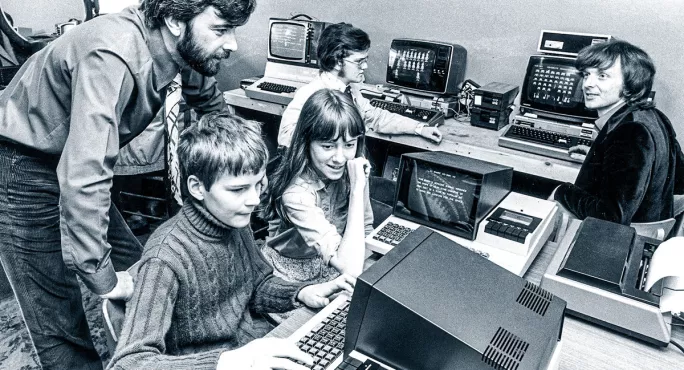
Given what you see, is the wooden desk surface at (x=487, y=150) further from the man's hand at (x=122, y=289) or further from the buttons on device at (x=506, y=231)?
the man's hand at (x=122, y=289)

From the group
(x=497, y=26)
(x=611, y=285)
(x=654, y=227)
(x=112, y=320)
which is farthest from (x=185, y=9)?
(x=497, y=26)

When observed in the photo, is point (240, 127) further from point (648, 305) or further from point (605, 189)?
point (605, 189)

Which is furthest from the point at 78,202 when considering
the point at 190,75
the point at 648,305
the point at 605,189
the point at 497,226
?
the point at 605,189

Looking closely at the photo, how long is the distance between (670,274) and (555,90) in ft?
6.05

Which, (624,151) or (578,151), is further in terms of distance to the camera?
(578,151)

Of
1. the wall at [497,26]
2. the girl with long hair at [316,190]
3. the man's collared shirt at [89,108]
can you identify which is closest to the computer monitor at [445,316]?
the girl with long hair at [316,190]

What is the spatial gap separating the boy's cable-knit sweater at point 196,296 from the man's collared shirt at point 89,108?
21 cm

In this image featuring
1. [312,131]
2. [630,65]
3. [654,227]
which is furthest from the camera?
[630,65]

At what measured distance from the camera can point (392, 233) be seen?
161cm

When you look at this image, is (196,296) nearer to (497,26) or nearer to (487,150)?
A: (487,150)

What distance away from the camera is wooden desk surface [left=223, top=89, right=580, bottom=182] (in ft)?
8.47

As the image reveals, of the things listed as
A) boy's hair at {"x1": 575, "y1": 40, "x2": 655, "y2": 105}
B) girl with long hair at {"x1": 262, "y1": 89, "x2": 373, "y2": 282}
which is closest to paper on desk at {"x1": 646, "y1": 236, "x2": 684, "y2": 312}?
girl with long hair at {"x1": 262, "y1": 89, "x2": 373, "y2": 282}

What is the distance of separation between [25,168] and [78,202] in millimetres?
341

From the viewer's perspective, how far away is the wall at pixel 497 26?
113 inches
